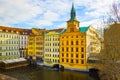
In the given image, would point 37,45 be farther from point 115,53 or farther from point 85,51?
point 115,53

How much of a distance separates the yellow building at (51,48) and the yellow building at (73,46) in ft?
8.60

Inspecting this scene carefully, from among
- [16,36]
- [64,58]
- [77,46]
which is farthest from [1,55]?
[77,46]

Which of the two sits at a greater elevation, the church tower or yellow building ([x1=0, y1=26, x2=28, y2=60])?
the church tower

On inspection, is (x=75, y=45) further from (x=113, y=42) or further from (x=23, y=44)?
(x=113, y=42)

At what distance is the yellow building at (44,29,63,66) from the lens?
57.3 metres

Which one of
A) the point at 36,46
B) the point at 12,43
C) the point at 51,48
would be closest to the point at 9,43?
the point at 12,43

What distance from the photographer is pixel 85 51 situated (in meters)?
48.9

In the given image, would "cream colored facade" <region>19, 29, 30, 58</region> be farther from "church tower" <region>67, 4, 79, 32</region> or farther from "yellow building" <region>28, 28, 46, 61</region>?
"church tower" <region>67, 4, 79, 32</region>

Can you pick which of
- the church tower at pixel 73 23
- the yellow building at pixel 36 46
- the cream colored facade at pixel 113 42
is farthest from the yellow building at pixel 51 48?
the cream colored facade at pixel 113 42

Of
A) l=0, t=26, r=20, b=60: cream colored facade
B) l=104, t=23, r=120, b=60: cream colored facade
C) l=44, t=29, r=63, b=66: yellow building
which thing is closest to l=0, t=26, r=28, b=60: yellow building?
l=0, t=26, r=20, b=60: cream colored facade

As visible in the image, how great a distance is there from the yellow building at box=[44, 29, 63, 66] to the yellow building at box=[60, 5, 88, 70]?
2.62m

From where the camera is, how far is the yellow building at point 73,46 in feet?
163

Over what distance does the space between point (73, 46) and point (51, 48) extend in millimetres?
11378

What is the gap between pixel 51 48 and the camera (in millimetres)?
59562
